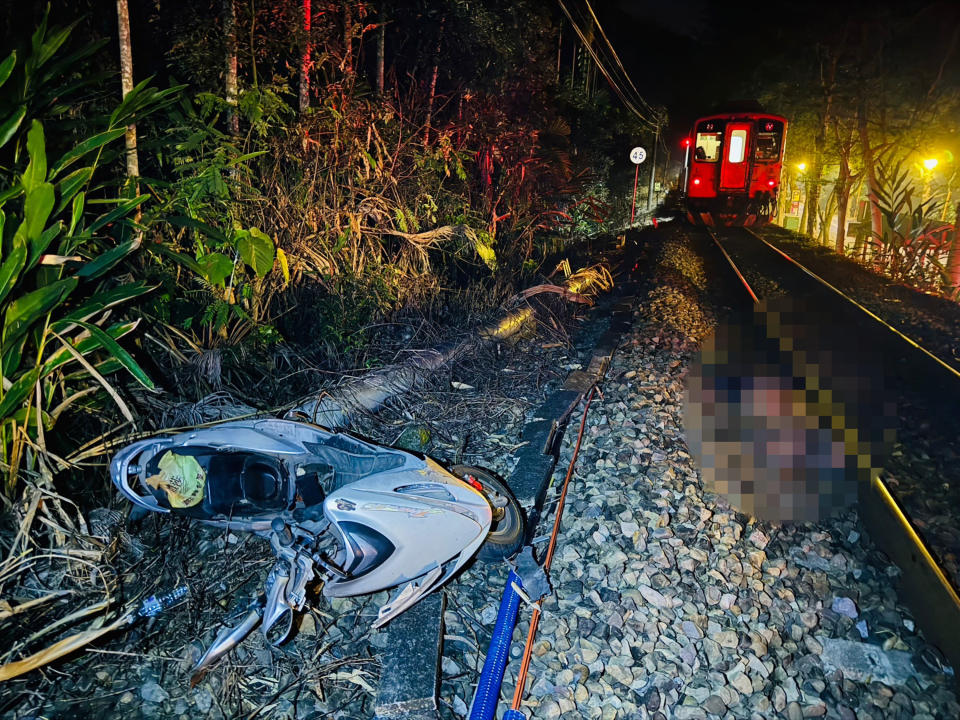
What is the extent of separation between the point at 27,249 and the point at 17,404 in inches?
27.0

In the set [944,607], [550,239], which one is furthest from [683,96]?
[944,607]

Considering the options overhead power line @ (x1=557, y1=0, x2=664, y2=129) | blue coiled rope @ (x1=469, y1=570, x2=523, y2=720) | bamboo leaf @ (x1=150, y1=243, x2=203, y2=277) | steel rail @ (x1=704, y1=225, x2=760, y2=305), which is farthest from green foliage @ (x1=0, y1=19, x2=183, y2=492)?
overhead power line @ (x1=557, y1=0, x2=664, y2=129)

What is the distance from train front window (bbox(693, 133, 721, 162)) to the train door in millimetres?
260

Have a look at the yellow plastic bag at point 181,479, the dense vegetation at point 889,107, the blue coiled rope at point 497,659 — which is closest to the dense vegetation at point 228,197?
the yellow plastic bag at point 181,479

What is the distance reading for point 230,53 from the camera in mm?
4699

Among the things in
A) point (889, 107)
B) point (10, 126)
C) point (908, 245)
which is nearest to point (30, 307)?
point (10, 126)

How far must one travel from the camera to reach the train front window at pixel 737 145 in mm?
18219

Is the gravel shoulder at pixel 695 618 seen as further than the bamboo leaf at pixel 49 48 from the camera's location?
No

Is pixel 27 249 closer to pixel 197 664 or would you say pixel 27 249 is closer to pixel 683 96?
pixel 197 664

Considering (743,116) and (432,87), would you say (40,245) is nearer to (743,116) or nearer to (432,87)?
(432,87)

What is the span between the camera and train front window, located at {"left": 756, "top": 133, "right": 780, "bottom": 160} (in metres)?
18.0

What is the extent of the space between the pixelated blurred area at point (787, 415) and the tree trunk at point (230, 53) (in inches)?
171

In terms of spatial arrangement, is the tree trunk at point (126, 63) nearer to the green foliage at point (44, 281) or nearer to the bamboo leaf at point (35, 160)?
the green foliage at point (44, 281)

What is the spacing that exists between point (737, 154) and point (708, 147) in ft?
3.03
